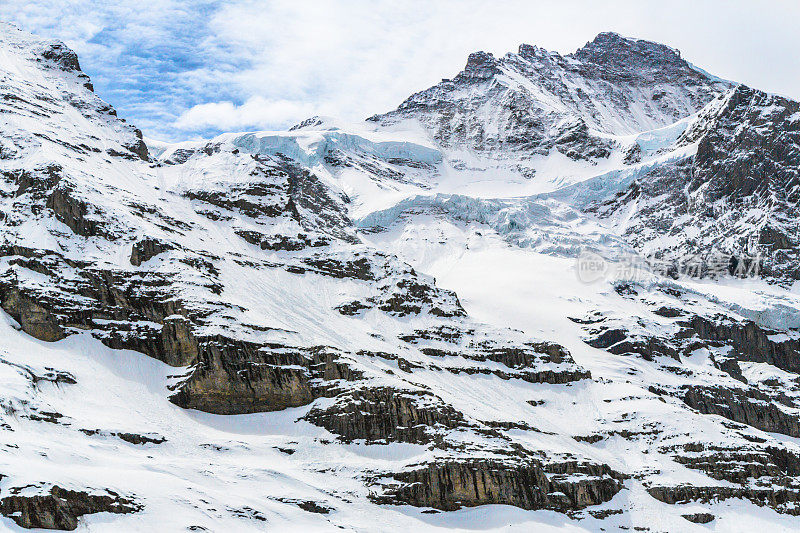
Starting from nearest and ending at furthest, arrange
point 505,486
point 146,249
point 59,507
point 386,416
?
point 59,507, point 505,486, point 386,416, point 146,249

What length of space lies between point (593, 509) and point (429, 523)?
2814cm

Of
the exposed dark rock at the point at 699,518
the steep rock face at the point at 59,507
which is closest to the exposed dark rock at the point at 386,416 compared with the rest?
the exposed dark rock at the point at 699,518

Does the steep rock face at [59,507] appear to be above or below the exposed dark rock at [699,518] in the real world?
above

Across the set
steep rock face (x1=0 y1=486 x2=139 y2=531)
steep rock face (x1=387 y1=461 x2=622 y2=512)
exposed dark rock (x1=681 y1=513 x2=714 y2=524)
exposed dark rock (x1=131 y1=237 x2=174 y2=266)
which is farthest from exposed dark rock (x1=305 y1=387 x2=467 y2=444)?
exposed dark rock (x1=131 y1=237 x2=174 y2=266)

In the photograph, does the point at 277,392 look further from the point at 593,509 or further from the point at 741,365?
the point at 741,365

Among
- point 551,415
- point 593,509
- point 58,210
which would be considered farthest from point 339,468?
point 58,210

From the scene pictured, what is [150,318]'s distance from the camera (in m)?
137

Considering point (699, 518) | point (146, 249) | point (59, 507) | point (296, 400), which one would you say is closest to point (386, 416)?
point (296, 400)

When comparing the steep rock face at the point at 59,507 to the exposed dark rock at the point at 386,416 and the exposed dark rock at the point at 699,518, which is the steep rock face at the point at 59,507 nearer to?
the exposed dark rock at the point at 386,416

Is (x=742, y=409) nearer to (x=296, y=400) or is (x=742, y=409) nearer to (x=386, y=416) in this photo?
(x=386, y=416)

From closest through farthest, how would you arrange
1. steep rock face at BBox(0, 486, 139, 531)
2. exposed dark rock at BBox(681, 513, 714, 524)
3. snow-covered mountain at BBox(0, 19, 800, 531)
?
1. steep rock face at BBox(0, 486, 139, 531)
2. snow-covered mountain at BBox(0, 19, 800, 531)
3. exposed dark rock at BBox(681, 513, 714, 524)

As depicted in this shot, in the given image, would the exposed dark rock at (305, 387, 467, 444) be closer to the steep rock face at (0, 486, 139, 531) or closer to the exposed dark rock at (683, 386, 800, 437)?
the steep rock face at (0, 486, 139, 531)

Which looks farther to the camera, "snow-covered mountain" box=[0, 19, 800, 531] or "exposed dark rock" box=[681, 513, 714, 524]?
"exposed dark rock" box=[681, 513, 714, 524]

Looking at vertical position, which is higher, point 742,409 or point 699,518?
point 742,409
